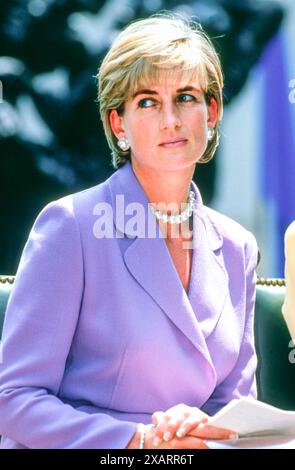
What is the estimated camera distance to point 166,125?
6.60 feet

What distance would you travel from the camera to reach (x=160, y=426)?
68.8 inches

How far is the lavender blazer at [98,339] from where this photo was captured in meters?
1.83

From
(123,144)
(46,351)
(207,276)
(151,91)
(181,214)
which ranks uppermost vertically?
(151,91)

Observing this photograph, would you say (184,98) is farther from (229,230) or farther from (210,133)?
(229,230)

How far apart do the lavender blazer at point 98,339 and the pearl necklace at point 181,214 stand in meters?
0.07

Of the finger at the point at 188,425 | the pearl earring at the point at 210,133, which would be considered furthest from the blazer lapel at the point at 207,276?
the finger at the point at 188,425

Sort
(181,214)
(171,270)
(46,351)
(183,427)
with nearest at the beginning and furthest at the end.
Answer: (183,427)
(46,351)
(171,270)
(181,214)

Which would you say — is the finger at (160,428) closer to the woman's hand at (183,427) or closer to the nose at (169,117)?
the woman's hand at (183,427)

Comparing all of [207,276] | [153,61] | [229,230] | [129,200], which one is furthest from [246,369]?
[153,61]

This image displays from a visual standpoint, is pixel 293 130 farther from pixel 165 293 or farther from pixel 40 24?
pixel 165 293

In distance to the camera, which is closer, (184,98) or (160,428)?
(160,428)

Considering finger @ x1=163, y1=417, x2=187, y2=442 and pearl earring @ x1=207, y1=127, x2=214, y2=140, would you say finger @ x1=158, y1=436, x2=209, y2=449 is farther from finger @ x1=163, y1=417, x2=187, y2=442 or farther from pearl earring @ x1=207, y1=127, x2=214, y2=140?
pearl earring @ x1=207, y1=127, x2=214, y2=140

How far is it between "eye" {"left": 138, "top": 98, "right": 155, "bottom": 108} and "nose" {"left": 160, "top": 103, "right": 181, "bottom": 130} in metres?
0.03

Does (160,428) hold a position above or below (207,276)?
below
